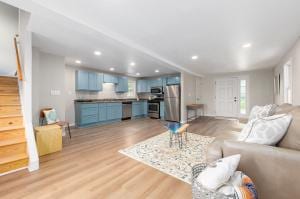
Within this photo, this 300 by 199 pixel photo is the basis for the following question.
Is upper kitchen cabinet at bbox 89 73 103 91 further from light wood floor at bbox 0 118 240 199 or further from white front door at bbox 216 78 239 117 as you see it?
white front door at bbox 216 78 239 117

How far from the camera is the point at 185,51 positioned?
3.62 metres

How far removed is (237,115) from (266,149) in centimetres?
653

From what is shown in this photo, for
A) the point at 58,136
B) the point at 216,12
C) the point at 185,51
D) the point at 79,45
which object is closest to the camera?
the point at 216,12

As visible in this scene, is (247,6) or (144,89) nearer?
(247,6)

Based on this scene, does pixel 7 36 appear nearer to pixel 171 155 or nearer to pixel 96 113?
pixel 96 113

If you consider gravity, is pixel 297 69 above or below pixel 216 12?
below

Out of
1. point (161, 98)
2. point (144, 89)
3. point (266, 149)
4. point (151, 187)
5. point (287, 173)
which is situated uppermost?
point (144, 89)

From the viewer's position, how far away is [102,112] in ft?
17.9

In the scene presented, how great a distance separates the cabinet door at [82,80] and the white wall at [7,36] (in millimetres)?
1676

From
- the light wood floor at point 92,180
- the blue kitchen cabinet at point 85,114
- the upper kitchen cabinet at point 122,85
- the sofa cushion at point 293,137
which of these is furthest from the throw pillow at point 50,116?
the sofa cushion at point 293,137

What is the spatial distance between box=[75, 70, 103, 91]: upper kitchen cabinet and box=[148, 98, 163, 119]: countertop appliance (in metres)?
2.63

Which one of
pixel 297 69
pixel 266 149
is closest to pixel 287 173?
pixel 266 149

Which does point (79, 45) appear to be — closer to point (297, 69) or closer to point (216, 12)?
point (216, 12)

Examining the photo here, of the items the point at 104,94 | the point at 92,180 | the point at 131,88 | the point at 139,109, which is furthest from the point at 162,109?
the point at 92,180
